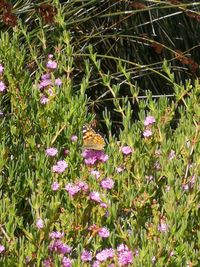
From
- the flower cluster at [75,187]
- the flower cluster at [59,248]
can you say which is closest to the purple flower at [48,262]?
the flower cluster at [59,248]

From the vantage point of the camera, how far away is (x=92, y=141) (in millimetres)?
2178

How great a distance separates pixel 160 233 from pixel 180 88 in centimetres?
68

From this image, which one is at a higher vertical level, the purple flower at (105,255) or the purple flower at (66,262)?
the purple flower at (105,255)

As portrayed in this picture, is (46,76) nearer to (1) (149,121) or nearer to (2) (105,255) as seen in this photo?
(1) (149,121)

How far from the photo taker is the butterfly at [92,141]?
2.10m

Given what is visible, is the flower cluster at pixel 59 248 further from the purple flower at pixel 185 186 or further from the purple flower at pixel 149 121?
the purple flower at pixel 149 121

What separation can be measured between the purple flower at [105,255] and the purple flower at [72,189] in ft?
0.60

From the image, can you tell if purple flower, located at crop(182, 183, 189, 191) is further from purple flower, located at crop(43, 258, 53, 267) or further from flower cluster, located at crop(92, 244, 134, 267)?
purple flower, located at crop(43, 258, 53, 267)

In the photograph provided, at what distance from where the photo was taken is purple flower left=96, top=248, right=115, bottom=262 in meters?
1.78

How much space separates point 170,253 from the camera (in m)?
1.75

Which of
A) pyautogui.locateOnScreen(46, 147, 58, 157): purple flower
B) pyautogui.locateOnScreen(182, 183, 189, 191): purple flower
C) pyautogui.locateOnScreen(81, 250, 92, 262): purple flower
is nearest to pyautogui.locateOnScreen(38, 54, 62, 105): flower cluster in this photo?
pyautogui.locateOnScreen(46, 147, 58, 157): purple flower

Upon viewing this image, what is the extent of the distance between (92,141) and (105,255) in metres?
0.46

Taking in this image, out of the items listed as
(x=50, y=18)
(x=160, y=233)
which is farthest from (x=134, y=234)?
(x=50, y=18)

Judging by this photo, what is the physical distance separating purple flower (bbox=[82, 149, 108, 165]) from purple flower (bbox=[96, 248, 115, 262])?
0.36 meters
